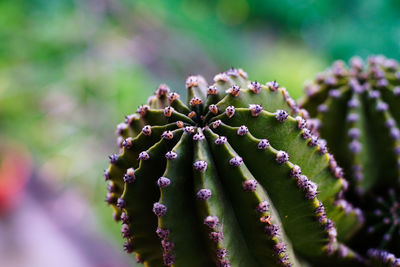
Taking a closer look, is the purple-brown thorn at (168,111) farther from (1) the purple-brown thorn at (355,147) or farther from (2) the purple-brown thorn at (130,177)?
(1) the purple-brown thorn at (355,147)

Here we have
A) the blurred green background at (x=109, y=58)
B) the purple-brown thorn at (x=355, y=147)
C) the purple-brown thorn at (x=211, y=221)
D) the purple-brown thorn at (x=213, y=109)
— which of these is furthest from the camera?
the blurred green background at (x=109, y=58)

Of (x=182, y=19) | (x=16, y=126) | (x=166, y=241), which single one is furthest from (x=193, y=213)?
(x=182, y=19)

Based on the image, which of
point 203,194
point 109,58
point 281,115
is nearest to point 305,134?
point 281,115

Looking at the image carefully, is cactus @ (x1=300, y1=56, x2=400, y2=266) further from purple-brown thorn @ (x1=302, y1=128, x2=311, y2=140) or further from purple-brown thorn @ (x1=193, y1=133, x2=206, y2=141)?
purple-brown thorn @ (x1=193, y1=133, x2=206, y2=141)

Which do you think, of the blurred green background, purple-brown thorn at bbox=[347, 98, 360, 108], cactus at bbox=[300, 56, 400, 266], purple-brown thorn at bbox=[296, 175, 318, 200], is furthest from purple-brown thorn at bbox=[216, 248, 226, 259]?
the blurred green background

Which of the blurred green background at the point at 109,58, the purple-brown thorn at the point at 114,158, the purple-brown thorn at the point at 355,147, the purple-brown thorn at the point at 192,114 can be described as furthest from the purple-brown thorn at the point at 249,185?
the blurred green background at the point at 109,58

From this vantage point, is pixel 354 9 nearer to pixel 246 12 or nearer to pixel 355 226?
pixel 246 12

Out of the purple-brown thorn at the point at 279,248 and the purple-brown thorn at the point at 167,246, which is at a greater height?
the purple-brown thorn at the point at 167,246

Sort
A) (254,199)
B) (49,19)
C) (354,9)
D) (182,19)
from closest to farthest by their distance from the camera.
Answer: (254,199), (49,19), (354,9), (182,19)
